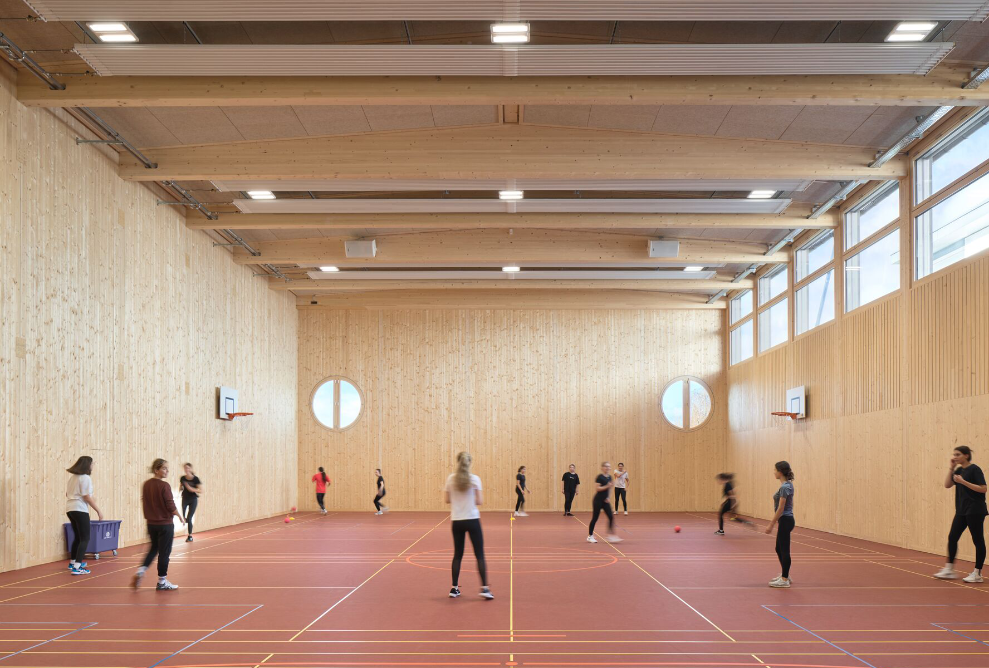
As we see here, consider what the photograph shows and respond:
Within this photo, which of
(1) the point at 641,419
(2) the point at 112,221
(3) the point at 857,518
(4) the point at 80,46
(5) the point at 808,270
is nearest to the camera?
(4) the point at 80,46

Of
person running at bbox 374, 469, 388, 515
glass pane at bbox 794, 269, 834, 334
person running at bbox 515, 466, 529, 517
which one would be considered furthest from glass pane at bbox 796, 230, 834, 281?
person running at bbox 374, 469, 388, 515

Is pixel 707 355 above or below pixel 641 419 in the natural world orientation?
above

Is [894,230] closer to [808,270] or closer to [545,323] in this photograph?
[808,270]

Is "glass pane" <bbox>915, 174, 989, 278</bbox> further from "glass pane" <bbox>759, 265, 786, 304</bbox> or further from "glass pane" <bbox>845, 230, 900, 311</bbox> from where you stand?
"glass pane" <bbox>759, 265, 786, 304</bbox>

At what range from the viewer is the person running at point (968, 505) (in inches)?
448

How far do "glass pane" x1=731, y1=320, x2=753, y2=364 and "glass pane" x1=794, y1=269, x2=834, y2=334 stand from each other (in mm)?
4887

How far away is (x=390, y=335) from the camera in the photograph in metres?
29.6

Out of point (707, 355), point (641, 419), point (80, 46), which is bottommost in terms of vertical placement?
point (641, 419)

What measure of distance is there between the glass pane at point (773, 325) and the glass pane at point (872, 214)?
438 centimetres

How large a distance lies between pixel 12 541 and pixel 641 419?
20148mm

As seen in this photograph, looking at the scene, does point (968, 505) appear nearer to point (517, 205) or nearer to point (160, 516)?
point (160, 516)

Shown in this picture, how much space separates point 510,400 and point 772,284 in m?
9.05

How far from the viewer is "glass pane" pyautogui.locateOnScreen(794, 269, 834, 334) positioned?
2058 centimetres

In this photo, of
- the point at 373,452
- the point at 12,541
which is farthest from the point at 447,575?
the point at 373,452
